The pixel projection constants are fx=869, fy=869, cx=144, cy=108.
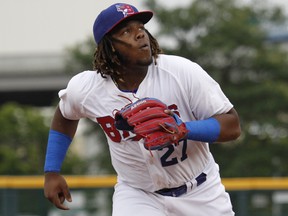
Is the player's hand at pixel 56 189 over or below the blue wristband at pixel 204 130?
below

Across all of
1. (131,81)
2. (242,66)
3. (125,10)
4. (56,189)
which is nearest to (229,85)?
(242,66)

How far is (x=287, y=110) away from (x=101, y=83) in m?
16.6

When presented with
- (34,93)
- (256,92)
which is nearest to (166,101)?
(256,92)

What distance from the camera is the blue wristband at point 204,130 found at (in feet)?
14.4

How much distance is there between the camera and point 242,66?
21688 mm

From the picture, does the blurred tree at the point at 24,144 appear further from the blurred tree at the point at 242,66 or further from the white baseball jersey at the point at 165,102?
the white baseball jersey at the point at 165,102

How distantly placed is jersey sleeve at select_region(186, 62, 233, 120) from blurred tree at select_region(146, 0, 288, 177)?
51.6 feet

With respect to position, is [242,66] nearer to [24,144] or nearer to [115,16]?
[24,144]

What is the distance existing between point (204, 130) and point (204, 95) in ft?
0.76

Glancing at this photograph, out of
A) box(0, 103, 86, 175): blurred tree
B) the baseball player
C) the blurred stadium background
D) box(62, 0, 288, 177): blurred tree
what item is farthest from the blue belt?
box(0, 103, 86, 175): blurred tree

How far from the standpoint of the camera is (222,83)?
70.9ft

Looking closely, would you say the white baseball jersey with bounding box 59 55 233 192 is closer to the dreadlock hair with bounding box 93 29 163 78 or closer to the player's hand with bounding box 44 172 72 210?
the dreadlock hair with bounding box 93 29 163 78

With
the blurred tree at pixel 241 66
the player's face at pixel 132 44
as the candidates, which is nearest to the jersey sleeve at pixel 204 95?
the player's face at pixel 132 44

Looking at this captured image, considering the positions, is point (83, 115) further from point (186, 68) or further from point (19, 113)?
point (19, 113)
